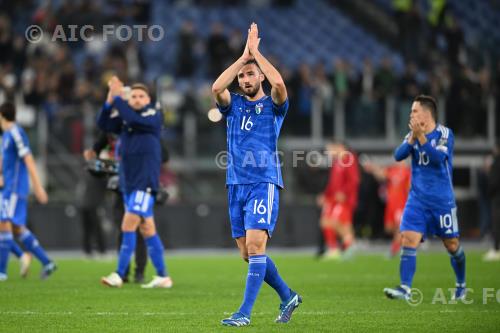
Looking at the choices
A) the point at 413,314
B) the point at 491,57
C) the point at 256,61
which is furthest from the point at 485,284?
the point at 491,57

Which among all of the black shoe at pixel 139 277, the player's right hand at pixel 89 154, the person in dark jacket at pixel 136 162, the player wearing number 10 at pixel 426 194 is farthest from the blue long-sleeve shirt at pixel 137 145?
the player wearing number 10 at pixel 426 194

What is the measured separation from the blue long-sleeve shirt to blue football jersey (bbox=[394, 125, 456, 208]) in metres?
3.33

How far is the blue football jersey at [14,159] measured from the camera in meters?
14.6

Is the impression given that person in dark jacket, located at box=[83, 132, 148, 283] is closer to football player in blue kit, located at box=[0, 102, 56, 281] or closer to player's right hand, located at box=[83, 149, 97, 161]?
player's right hand, located at box=[83, 149, 97, 161]

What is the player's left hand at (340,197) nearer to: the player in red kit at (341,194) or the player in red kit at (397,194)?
the player in red kit at (341,194)

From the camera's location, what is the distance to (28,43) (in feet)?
93.8

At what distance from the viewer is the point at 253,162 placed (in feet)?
32.3

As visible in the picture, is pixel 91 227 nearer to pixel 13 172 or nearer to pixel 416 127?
Answer: pixel 13 172

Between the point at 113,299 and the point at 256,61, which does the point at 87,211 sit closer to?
the point at 113,299

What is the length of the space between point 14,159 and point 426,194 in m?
5.82

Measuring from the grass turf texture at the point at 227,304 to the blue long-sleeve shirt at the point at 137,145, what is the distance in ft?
4.60

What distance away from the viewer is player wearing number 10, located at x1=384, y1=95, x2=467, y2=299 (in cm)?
1223

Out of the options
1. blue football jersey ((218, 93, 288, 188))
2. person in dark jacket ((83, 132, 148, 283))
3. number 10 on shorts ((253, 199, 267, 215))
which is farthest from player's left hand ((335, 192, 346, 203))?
number 10 on shorts ((253, 199, 267, 215))

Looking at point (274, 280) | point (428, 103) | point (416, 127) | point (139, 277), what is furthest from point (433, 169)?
point (139, 277)
